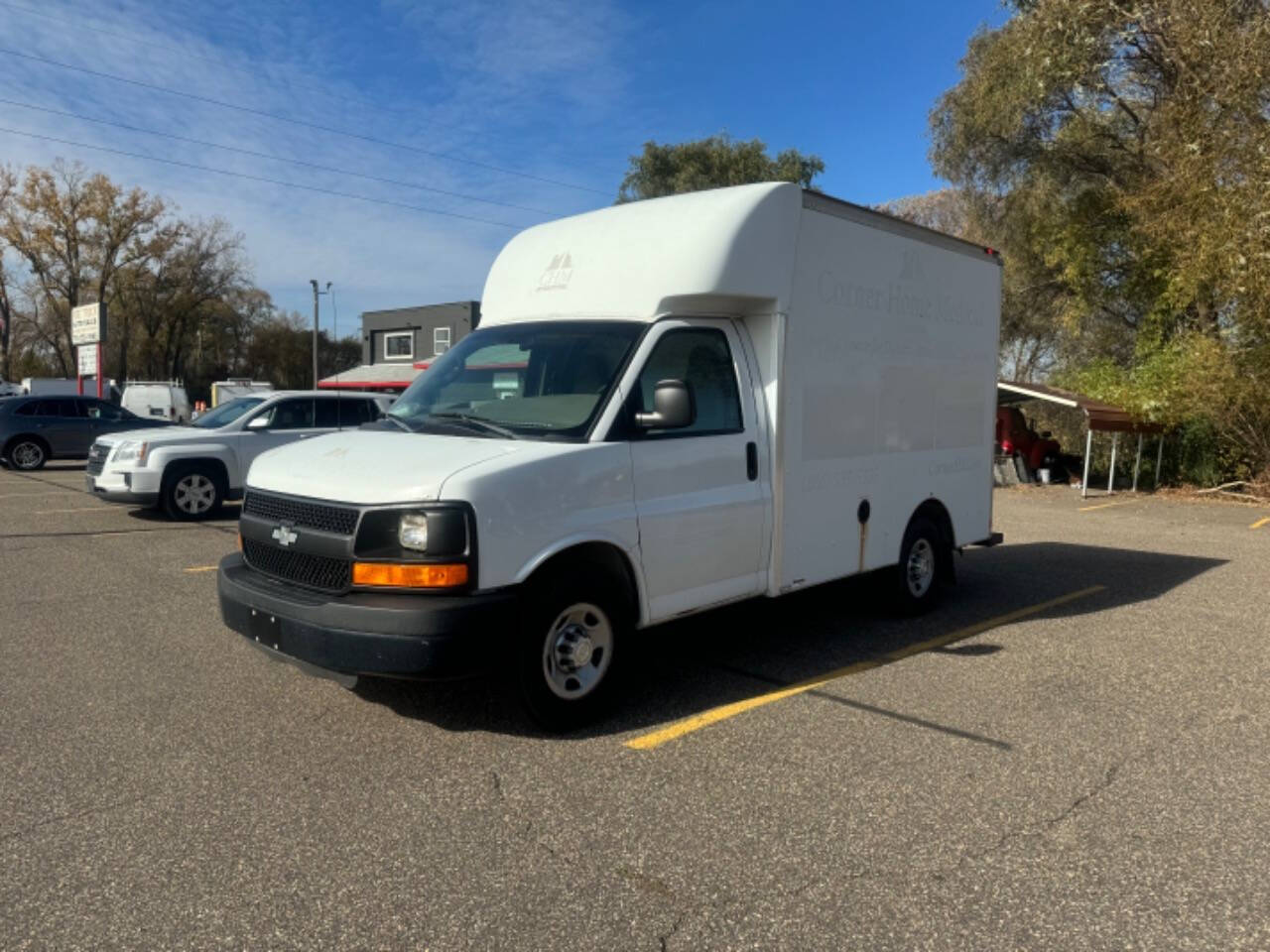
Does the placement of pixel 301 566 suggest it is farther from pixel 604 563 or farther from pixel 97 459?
pixel 97 459

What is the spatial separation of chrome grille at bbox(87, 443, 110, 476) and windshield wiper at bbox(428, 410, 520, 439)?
349 inches

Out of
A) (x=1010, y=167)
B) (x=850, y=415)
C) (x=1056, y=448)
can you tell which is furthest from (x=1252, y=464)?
(x=850, y=415)

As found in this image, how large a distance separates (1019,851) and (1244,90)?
17.0 m

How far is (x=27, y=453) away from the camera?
19.2 m

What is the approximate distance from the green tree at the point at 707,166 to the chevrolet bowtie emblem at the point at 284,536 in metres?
36.2

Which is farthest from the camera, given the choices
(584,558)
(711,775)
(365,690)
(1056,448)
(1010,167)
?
(1010,167)

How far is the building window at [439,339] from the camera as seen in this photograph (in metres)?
53.7

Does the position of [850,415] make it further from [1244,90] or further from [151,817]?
[1244,90]

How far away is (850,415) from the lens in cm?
599

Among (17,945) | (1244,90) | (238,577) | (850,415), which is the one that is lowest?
(17,945)

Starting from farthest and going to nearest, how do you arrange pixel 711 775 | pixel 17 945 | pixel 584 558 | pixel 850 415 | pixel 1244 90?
pixel 1244 90 → pixel 850 415 → pixel 584 558 → pixel 711 775 → pixel 17 945

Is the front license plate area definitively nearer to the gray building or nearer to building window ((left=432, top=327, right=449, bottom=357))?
the gray building

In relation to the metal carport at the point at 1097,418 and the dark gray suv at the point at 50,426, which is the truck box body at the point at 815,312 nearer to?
the metal carport at the point at 1097,418

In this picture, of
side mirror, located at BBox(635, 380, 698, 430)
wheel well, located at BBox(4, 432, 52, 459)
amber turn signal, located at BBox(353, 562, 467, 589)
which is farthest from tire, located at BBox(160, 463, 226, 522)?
wheel well, located at BBox(4, 432, 52, 459)
